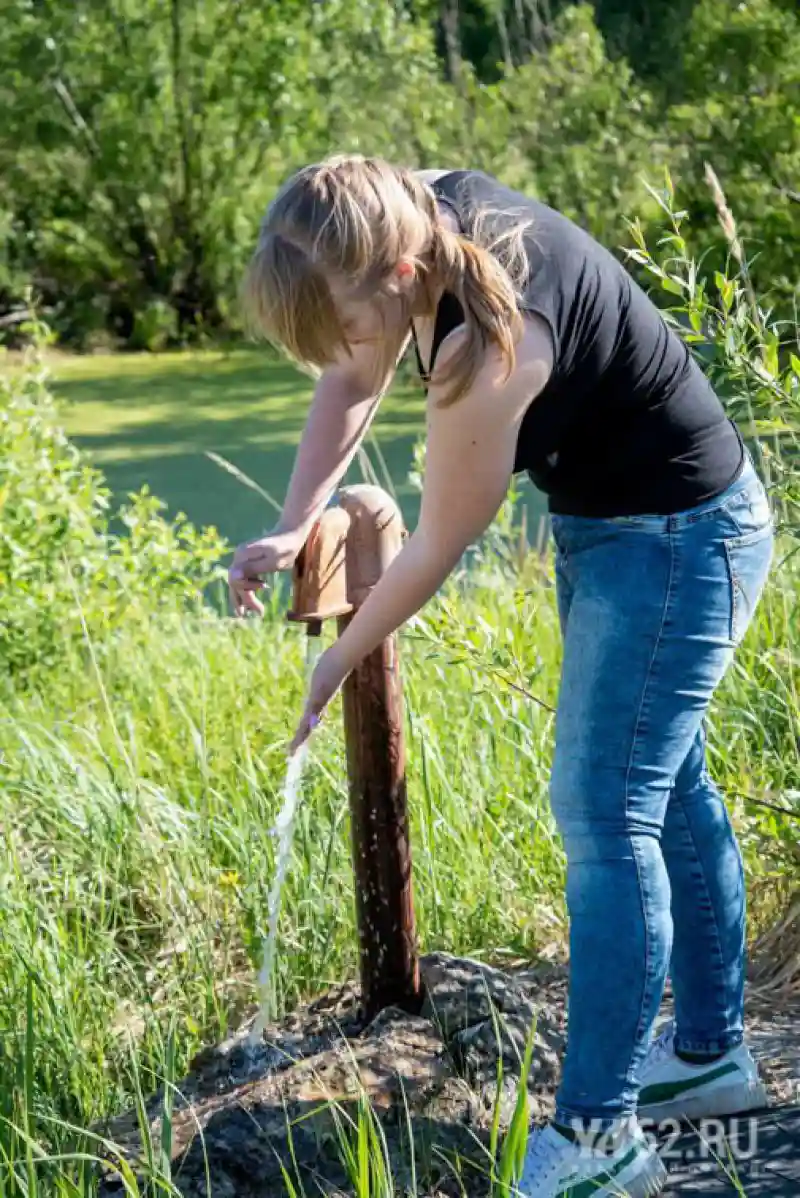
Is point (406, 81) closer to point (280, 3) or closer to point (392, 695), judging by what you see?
point (280, 3)

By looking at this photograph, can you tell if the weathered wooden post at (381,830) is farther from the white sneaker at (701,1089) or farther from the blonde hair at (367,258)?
A: the blonde hair at (367,258)

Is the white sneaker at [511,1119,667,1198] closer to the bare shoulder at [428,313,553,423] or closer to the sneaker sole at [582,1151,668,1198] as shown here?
the sneaker sole at [582,1151,668,1198]

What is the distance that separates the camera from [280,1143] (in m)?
1.73

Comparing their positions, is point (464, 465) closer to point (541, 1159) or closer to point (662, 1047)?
point (541, 1159)

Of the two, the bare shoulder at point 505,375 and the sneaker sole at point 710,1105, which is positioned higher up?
the bare shoulder at point 505,375

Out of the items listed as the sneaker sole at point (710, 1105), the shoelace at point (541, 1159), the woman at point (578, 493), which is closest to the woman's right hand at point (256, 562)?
the woman at point (578, 493)

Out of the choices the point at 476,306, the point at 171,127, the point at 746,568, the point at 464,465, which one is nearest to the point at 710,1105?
the point at 746,568

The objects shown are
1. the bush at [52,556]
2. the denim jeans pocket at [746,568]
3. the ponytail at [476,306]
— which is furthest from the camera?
the bush at [52,556]

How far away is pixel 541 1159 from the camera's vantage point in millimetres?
1640

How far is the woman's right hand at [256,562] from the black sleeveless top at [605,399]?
0.27 meters

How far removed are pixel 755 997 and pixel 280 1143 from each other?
2.46 ft

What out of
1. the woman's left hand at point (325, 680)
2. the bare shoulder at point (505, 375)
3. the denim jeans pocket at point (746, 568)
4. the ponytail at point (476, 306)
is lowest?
the woman's left hand at point (325, 680)

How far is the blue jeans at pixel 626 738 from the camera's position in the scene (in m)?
1.62

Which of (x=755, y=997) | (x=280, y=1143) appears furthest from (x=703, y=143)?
(x=280, y=1143)
